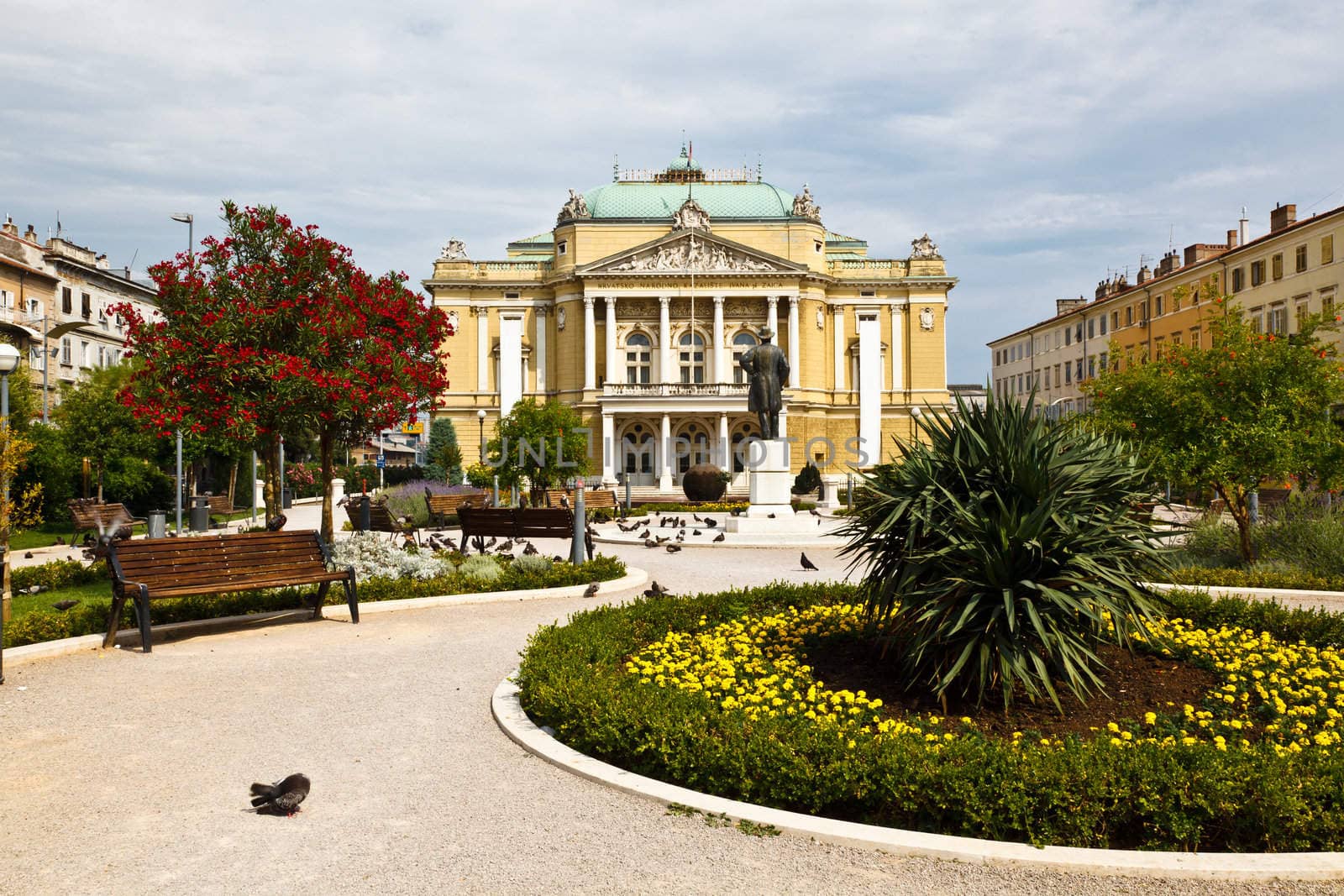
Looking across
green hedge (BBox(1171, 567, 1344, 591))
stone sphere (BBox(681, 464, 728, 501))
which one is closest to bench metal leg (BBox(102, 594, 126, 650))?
green hedge (BBox(1171, 567, 1344, 591))

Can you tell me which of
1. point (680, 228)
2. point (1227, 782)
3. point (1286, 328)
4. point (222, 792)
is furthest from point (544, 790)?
point (680, 228)

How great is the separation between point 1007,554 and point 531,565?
910cm

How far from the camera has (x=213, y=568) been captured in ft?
35.1

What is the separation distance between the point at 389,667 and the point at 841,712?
449cm

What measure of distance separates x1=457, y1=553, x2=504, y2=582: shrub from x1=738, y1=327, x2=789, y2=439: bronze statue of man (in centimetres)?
1130

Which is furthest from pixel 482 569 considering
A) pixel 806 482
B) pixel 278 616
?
pixel 806 482

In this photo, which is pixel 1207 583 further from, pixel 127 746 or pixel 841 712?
pixel 127 746

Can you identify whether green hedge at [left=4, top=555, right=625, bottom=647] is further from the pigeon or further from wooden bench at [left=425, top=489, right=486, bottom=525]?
wooden bench at [left=425, top=489, right=486, bottom=525]

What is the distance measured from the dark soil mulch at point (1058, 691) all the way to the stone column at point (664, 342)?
5781 cm

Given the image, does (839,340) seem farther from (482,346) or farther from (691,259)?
(482,346)

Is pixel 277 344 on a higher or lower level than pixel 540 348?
lower

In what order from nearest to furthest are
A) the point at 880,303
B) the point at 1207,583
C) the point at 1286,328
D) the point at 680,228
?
the point at 1207,583 → the point at 1286,328 → the point at 680,228 → the point at 880,303

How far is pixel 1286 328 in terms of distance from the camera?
152ft

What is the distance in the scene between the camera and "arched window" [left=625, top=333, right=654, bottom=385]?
67875mm
